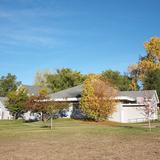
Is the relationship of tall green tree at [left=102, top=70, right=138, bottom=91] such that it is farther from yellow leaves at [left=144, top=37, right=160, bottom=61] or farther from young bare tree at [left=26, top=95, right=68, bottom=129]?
young bare tree at [left=26, top=95, right=68, bottom=129]

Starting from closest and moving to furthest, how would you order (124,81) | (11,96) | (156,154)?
(156,154) → (11,96) → (124,81)

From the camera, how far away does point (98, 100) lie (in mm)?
43906

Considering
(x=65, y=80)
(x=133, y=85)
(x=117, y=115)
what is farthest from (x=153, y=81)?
(x=117, y=115)

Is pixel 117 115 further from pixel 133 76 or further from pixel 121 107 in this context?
pixel 133 76

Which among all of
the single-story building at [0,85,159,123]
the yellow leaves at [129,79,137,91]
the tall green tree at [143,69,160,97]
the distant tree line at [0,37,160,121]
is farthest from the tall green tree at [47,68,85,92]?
the single-story building at [0,85,159,123]

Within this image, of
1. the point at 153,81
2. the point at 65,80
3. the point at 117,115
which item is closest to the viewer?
the point at 117,115

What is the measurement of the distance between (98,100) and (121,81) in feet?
147

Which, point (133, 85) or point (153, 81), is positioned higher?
point (133, 85)

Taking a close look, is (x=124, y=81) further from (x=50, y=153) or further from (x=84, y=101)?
(x=50, y=153)

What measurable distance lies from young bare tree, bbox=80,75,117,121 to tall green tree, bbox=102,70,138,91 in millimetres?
38959

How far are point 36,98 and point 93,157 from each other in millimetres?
31995

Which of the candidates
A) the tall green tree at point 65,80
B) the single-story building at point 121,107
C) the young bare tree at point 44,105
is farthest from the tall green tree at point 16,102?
the tall green tree at point 65,80

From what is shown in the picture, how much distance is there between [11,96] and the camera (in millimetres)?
53500

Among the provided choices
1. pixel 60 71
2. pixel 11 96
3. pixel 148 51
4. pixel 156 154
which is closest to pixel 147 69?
pixel 148 51
